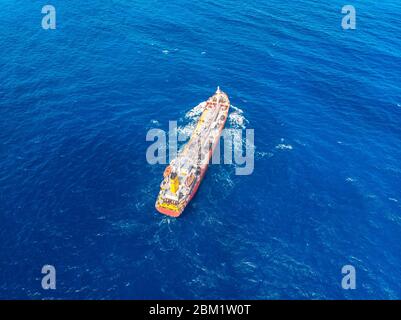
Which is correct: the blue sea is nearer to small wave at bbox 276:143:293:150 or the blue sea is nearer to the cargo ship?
small wave at bbox 276:143:293:150

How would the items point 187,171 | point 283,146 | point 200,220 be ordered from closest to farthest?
1. point 200,220
2. point 187,171
3. point 283,146

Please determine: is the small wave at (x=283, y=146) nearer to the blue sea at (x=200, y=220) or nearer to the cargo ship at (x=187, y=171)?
the blue sea at (x=200, y=220)

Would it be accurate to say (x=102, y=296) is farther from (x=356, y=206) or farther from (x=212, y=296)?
(x=356, y=206)

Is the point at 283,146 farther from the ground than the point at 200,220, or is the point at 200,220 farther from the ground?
the point at 283,146

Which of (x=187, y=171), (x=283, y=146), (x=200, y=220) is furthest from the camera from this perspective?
(x=283, y=146)

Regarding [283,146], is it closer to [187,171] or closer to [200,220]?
[187,171]

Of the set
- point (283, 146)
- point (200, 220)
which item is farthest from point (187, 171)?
point (283, 146)

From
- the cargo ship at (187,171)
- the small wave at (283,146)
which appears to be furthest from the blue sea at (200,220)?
the cargo ship at (187,171)

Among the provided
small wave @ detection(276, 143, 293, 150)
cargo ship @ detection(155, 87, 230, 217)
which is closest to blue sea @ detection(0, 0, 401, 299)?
small wave @ detection(276, 143, 293, 150)

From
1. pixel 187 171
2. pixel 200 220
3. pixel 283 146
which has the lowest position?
pixel 200 220
